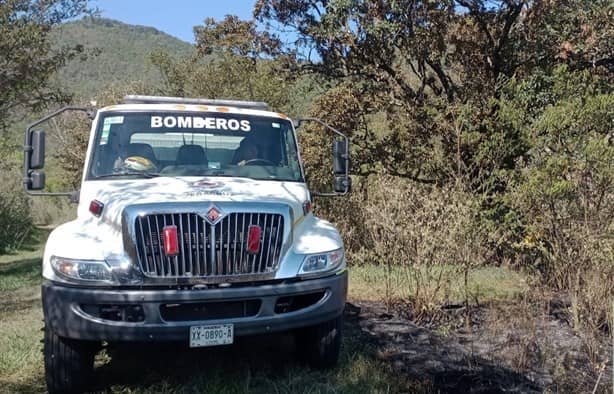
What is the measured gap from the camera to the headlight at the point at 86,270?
13.1 ft

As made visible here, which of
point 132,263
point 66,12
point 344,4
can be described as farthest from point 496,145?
point 66,12

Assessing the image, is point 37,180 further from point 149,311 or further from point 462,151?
point 462,151

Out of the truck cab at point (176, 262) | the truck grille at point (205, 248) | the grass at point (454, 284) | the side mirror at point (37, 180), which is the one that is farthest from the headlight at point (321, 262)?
the side mirror at point (37, 180)

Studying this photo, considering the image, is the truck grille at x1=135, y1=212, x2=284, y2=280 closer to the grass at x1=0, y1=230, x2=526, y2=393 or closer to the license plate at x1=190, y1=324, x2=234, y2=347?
the license plate at x1=190, y1=324, x2=234, y2=347

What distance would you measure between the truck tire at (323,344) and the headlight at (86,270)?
1.67m

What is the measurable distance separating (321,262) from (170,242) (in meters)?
1.15

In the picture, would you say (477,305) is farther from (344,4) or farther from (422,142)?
(344,4)

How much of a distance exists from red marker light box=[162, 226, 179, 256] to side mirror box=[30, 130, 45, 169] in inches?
71.1

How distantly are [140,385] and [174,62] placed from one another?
17.8 metres

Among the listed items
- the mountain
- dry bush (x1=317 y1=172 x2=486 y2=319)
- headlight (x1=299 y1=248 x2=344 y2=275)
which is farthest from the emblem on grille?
the mountain

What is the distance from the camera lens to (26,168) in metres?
5.26

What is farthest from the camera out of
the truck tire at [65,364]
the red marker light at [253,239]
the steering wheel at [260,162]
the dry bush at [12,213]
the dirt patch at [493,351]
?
the dry bush at [12,213]

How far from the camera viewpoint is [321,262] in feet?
14.8

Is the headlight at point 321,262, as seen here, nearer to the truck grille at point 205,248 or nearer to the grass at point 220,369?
the truck grille at point 205,248
